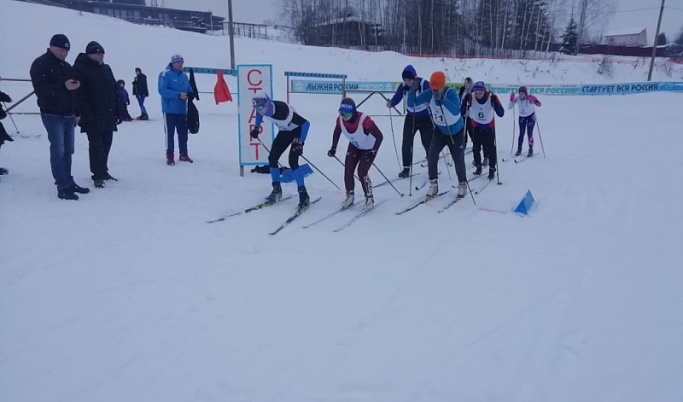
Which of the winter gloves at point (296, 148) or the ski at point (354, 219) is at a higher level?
the winter gloves at point (296, 148)

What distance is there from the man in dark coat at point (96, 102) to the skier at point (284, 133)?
1.98 metres

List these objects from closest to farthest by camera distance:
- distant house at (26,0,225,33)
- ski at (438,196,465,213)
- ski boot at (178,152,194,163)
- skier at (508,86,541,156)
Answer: ski at (438,196,465,213), ski boot at (178,152,194,163), skier at (508,86,541,156), distant house at (26,0,225,33)

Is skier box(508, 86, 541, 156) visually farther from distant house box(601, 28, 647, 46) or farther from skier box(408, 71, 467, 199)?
distant house box(601, 28, 647, 46)

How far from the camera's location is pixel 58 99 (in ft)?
16.8

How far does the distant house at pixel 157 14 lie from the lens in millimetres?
40750

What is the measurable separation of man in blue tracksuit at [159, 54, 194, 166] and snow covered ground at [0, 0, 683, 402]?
0.62m

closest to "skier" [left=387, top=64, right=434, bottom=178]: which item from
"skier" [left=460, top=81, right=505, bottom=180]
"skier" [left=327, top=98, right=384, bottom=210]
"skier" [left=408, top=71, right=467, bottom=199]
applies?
"skier" [left=408, top=71, right=467, bottom=199]

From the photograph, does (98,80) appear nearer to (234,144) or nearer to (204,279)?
(204,279)

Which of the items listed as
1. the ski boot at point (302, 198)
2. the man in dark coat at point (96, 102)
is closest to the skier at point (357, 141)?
the ski boot at point (302, 198)

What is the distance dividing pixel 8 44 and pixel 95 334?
25505 mm

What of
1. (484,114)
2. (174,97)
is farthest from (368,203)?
(174,97)

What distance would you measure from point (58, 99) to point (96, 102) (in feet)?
2.19

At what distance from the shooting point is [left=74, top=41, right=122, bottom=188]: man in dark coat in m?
5.68

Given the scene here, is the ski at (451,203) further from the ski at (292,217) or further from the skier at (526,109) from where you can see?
the skier at (526,109)
